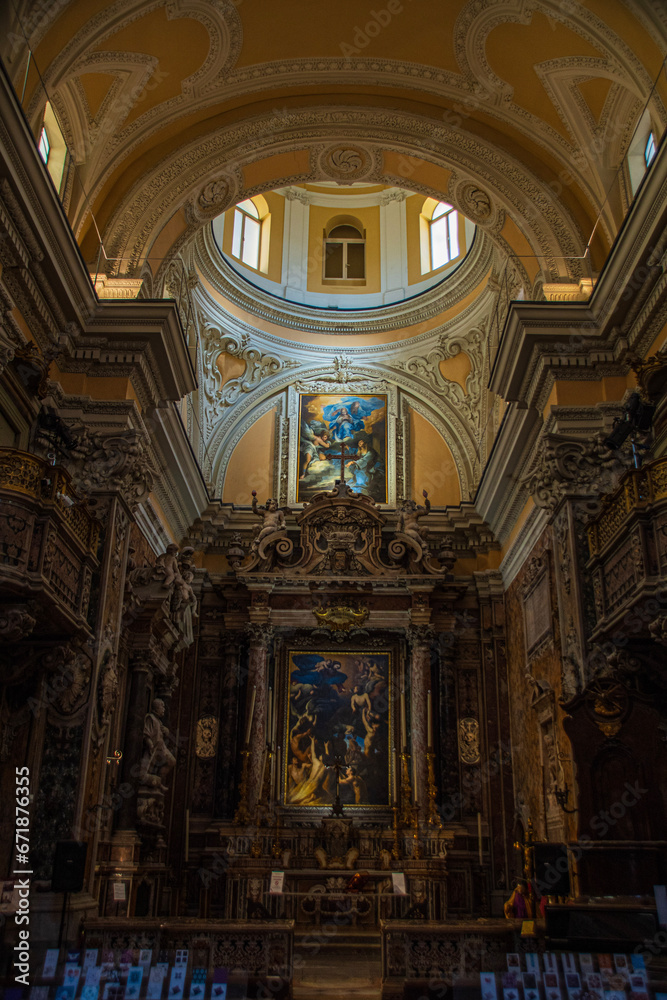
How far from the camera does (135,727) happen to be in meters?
13.3

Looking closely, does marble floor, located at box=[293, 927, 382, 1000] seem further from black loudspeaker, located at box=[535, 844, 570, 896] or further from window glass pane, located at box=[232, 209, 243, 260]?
window glass pane, located at box=[232, 209, 243, 260]

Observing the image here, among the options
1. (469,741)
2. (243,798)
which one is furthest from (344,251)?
(243,798)

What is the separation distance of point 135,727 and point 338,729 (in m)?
A: 4.95

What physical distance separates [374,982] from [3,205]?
10.4m

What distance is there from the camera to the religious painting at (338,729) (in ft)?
54.5

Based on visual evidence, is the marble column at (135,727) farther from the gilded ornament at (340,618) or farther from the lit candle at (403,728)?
the lit candle at (403,728)

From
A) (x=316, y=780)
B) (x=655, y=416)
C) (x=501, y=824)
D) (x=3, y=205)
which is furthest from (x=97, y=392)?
(x=501, y=824)

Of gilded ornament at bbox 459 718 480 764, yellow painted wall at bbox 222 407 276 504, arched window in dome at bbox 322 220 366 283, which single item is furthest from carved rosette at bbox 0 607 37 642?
arched window in dome at bbox 322 220 366 283

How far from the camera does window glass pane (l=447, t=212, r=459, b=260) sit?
20688 millimetres

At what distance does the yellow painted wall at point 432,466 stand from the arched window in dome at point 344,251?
4244 mm

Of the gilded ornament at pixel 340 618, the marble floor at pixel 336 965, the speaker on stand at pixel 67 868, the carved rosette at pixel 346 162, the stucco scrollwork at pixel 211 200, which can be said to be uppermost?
the carved rosette at pixel 346 162

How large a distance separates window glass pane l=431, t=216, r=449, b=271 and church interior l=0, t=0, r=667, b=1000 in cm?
16

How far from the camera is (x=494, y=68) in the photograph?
1332cm

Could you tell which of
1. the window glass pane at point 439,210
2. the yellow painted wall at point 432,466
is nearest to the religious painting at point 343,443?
the yellow painted wall at point 432,466
